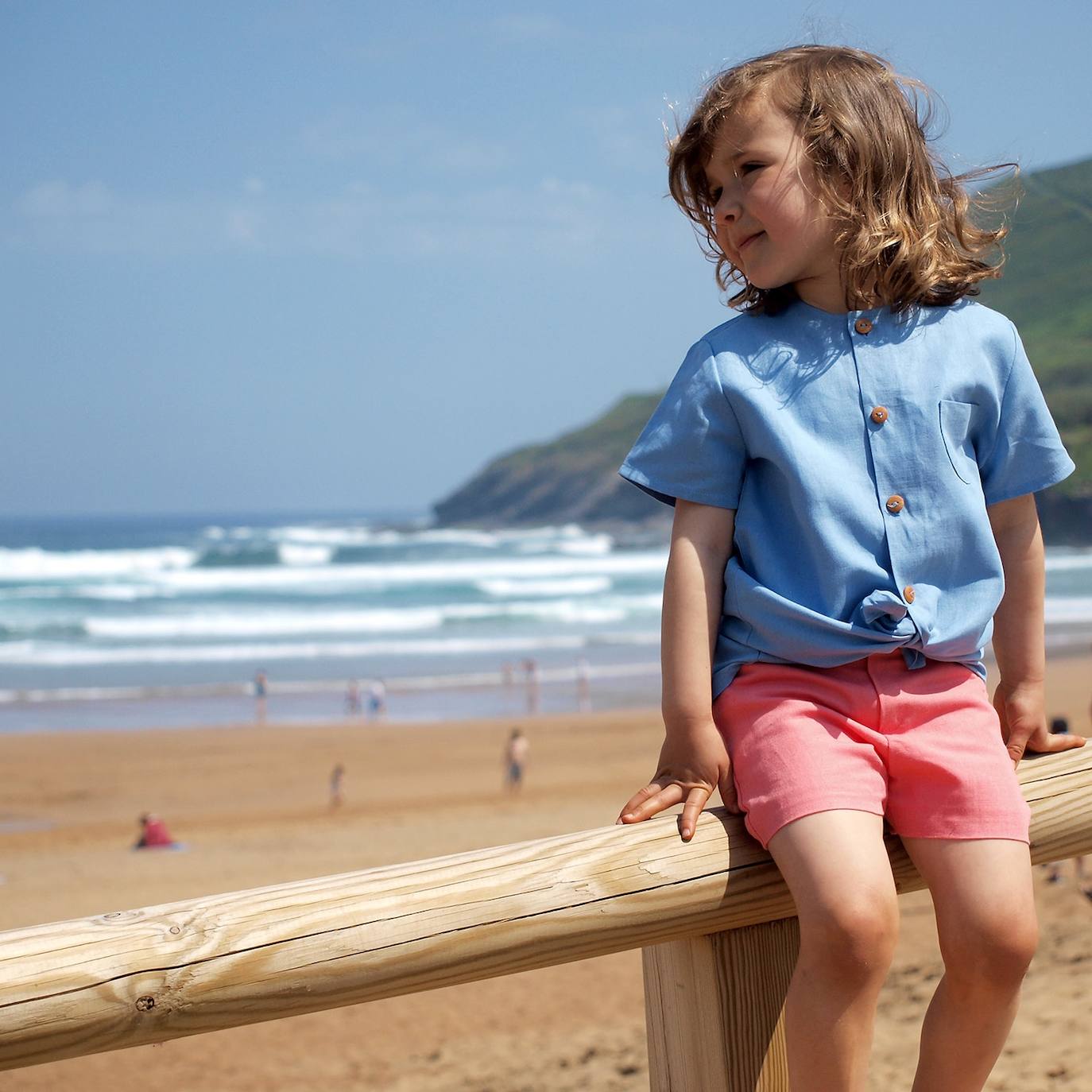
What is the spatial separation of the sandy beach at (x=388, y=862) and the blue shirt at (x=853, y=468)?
2.66 metres

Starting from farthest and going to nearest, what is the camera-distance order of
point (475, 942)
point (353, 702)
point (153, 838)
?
point (353, 702) → point (153, 838) → point (475, 942)

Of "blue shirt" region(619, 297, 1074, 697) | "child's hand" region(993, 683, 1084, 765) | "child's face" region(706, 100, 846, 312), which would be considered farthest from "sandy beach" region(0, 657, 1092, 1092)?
"child's face" region(706, 100, 846, 312)

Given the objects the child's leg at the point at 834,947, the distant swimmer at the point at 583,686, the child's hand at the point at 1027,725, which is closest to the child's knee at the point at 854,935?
the child's leg at the point at 834,947

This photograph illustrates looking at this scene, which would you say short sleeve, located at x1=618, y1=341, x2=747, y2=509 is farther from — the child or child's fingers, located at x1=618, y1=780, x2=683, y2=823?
child's fingers, located at x1=618, y1=780, x2=683, y2=823

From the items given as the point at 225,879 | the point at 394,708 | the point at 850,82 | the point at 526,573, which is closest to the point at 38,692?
the point at 394,708

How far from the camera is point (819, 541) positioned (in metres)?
1.70

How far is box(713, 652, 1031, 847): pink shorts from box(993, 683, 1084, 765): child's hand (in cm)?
19

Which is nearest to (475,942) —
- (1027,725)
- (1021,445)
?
(1027,725)

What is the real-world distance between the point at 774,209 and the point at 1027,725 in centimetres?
88

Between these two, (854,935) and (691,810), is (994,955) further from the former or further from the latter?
(691,810)

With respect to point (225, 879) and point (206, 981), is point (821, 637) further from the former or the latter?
point (225, 879)

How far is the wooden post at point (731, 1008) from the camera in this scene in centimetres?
155

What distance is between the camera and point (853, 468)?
1.74 m

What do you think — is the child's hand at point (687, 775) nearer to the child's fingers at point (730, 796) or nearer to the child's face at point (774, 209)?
the child's fingers at point (730, 796)
